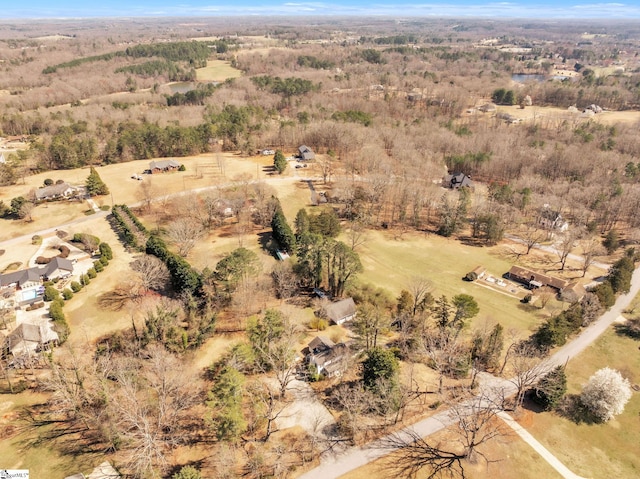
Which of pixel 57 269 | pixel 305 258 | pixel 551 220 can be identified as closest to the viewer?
pixel 305 258

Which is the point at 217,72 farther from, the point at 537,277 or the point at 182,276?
the point at 537,277

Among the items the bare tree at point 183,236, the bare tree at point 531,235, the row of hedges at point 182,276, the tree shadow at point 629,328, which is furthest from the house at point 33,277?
the tree shadow at point 629,328

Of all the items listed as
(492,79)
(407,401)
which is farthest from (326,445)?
(492,79)

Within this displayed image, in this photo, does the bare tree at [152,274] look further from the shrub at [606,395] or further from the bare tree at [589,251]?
the bare tree at [589,251]

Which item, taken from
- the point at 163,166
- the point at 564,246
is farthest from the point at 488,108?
the point at 163,166

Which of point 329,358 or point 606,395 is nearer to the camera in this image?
point 606,395

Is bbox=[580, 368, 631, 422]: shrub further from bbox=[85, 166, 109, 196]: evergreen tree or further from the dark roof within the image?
bbox=[85, 166, 109, 196]: evergreen tree
